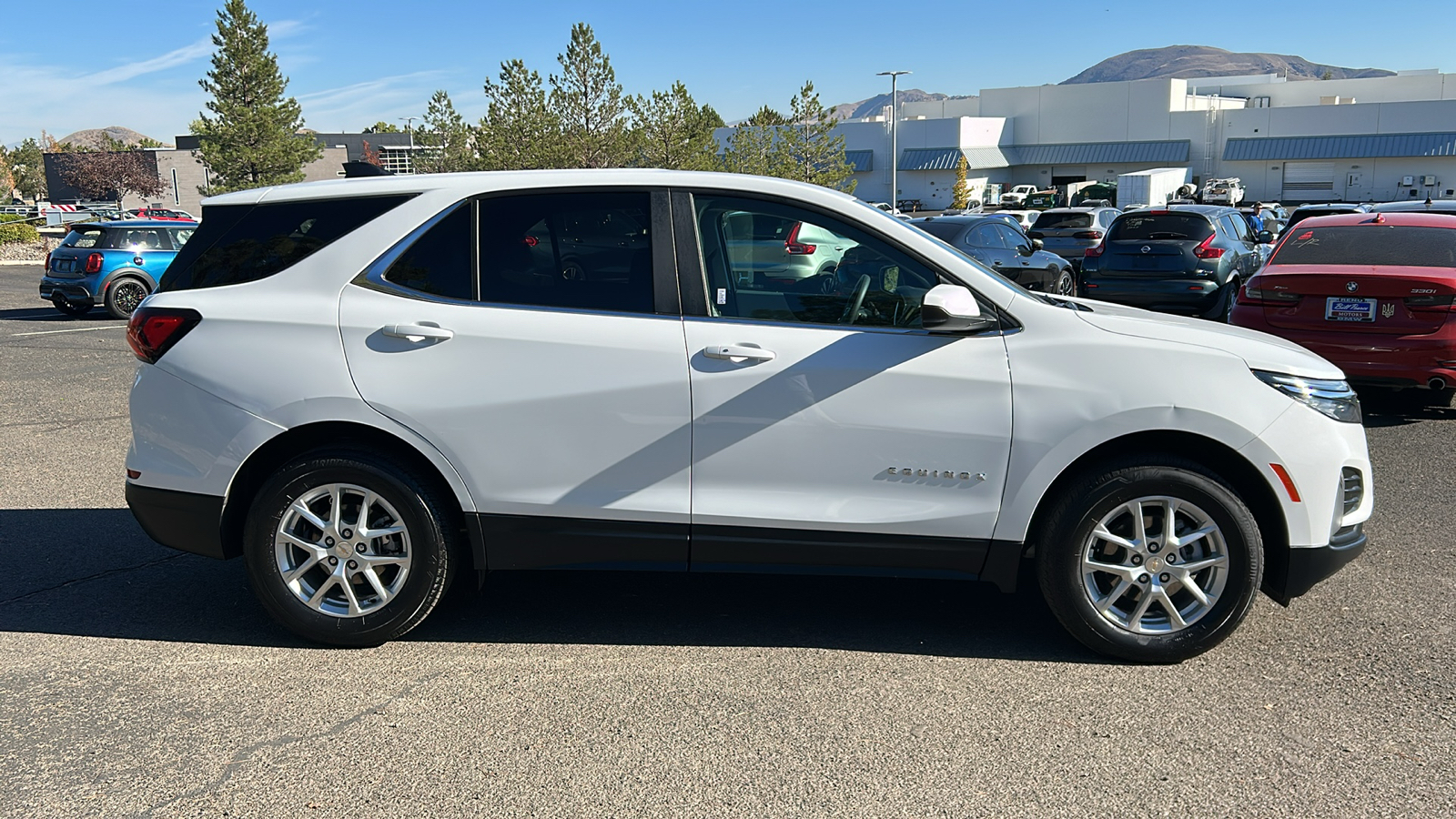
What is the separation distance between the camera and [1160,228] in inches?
585

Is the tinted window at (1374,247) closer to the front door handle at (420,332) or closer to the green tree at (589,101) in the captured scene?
the front door handle at (420,332)

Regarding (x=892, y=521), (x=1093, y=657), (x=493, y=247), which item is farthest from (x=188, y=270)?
(x=1093, y=657)

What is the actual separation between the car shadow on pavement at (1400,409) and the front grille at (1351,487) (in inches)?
185

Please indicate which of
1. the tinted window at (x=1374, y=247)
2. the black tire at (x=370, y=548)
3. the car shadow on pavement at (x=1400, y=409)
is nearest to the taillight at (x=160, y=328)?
the black tire at (x=370, y=548)

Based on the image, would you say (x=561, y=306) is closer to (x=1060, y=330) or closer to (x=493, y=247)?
(x=493, y=247)

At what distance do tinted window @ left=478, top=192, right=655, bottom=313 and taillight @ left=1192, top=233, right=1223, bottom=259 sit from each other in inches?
463

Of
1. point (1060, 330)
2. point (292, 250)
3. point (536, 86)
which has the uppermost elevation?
point (536, 86)

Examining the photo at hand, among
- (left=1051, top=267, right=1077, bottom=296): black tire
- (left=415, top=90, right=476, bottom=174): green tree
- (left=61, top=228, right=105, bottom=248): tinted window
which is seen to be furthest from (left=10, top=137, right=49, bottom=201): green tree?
(left=1051, top=267, right=1077, bottom=296): black tire

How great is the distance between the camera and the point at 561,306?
4199 millimetres

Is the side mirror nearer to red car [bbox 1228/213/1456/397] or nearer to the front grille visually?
the front grille

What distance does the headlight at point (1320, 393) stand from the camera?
410cm

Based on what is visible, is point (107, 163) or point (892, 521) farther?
point (107, 163)

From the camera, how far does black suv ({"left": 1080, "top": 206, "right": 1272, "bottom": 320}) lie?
47.0 feet

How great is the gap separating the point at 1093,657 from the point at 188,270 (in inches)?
152
